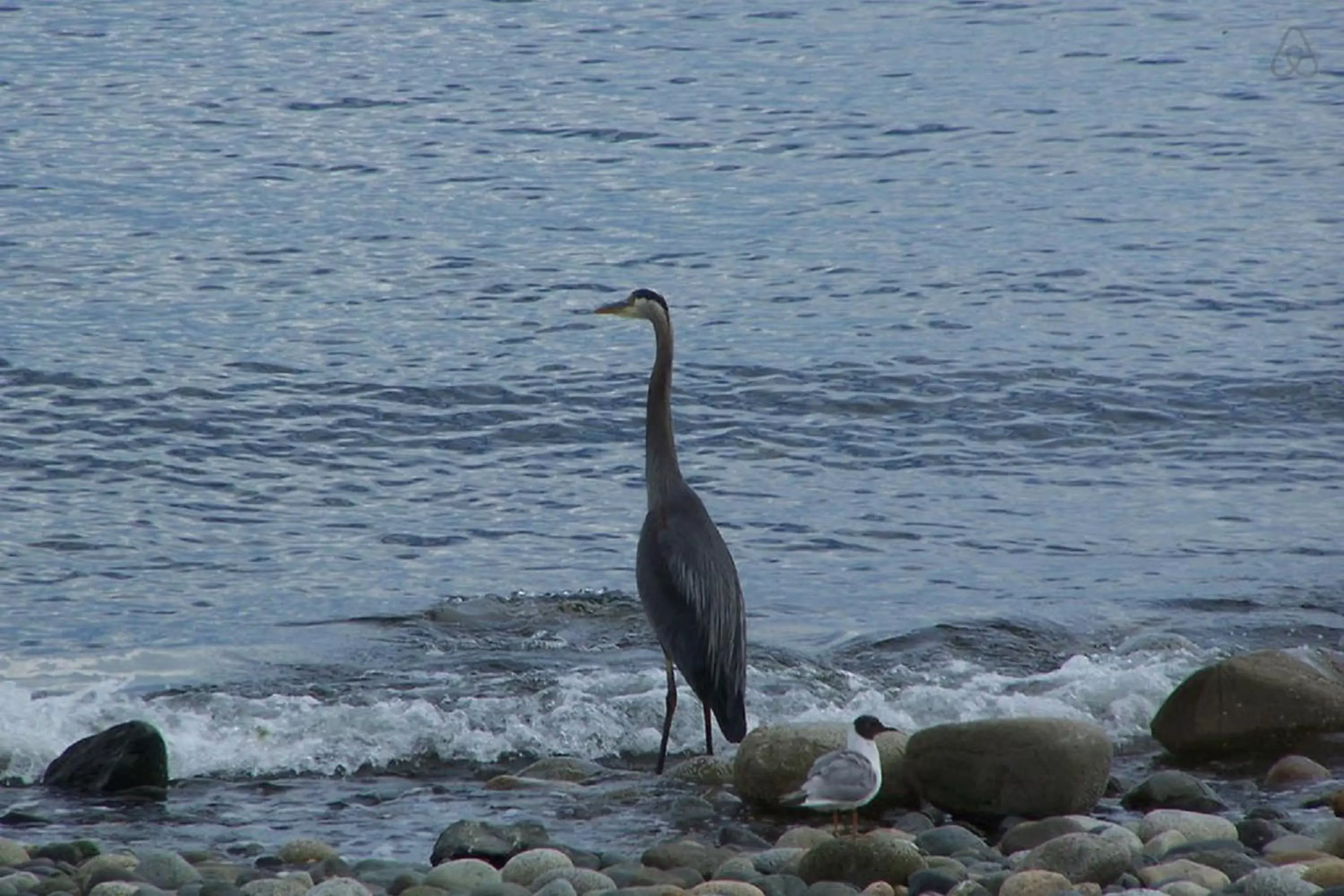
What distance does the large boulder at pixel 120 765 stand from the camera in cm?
855

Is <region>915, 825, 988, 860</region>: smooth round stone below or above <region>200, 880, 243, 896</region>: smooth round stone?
below

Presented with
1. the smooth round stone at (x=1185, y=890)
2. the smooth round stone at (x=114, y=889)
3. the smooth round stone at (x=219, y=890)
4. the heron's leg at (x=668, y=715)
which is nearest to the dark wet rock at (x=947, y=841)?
the smooth round stone at (x=1185, y=890)

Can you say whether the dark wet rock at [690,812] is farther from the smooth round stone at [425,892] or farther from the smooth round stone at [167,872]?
the smooth round stone at [167,872]

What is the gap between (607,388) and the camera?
15.5m

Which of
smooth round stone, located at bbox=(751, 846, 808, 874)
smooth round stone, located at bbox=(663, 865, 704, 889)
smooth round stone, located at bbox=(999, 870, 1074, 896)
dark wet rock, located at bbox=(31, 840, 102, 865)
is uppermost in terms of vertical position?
smooth round stone, located at bbox=(999, 870, 1074, 896)

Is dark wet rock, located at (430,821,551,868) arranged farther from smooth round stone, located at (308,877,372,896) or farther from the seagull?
the seagull

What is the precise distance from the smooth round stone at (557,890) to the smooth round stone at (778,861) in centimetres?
74

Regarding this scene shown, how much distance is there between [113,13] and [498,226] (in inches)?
470

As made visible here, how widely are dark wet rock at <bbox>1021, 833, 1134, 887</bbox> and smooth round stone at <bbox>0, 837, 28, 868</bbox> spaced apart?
3269mm

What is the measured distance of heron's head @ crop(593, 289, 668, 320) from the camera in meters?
10.2

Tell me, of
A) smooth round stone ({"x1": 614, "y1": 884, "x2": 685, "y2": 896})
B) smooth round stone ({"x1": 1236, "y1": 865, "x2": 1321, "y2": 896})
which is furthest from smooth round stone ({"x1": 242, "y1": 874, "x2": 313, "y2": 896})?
smooth round stone ({"x1": 1236, "y1": 865, "x2": 1321, "y2": 896})

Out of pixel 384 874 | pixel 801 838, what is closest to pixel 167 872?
pixel 384 874

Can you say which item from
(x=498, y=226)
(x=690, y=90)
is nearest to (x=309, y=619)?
(x=498, y=226)

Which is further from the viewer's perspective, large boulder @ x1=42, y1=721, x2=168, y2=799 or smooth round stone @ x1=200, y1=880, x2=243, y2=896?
large boulder @ x1=42, y1=721, x2=168, y2=799
